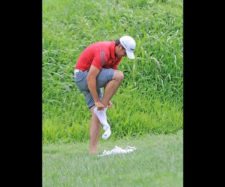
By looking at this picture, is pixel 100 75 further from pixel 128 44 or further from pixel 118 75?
pixel 128 44

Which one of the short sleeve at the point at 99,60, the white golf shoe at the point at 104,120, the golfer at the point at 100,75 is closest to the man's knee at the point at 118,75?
the golfer at the point at 100,75

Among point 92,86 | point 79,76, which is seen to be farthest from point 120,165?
point 79,76

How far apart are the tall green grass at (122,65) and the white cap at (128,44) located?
10 centimetres

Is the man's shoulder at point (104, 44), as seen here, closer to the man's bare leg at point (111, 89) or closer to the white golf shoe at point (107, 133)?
the man's bare leg at point (111, 89)

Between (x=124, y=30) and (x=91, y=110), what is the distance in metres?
0.61

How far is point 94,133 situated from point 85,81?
13.4 inches

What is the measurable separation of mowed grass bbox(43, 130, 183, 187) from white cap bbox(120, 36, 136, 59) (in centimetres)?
56

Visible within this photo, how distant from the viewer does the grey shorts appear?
5395 millimetres

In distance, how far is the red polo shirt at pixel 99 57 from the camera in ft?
17.6

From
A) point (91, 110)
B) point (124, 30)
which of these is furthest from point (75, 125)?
point (124, 30)

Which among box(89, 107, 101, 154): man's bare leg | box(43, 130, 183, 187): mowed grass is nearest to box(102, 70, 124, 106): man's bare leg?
box(89, 107, 101, 154): man's bare leg

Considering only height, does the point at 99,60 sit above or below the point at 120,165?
above

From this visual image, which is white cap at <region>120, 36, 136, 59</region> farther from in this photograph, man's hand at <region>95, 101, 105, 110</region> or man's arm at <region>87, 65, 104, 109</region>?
man's hand at <region>95, 101, 105, 110</region>

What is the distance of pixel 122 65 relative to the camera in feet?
18.1
